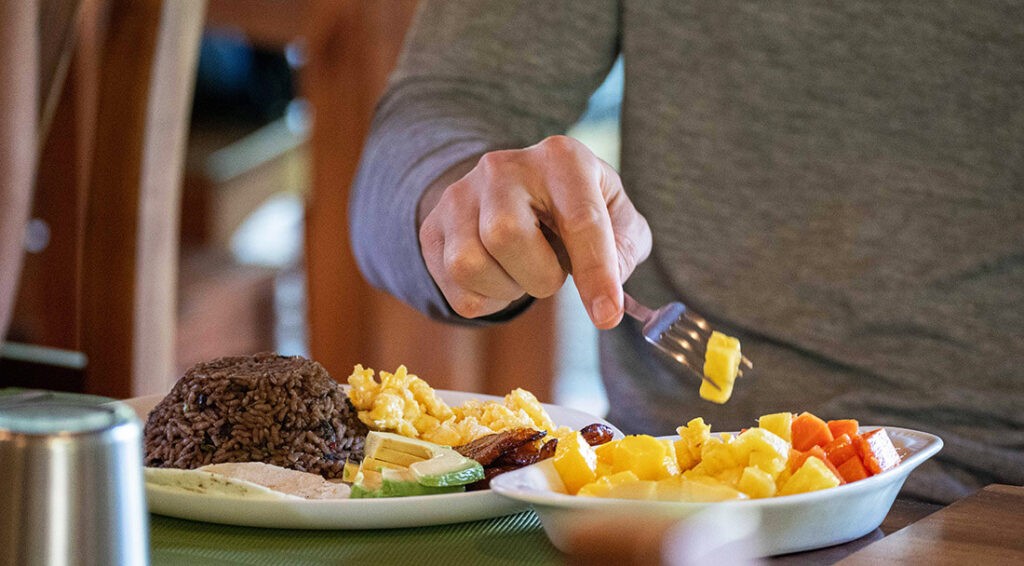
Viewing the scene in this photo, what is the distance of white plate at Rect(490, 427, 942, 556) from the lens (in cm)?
62

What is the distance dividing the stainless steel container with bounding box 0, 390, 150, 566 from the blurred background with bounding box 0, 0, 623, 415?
2.01 ft

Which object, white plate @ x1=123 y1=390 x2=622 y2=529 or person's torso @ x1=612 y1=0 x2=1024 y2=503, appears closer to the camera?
white plate @ x1=123 y1=390 x2=622 y2=529

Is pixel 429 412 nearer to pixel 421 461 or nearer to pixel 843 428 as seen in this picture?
pixel 421 461

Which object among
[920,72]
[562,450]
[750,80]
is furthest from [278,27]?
[562,450]

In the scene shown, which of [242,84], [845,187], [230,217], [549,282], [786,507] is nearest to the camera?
[786,507]

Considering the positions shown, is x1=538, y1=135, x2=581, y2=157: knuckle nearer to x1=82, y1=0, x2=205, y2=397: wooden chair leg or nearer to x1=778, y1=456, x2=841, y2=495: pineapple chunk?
x1=778, y1=456, x2=841, y2=495: pineapple chunk

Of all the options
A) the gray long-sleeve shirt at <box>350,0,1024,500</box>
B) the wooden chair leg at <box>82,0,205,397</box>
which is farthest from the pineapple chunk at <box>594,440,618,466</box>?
the wooden chair leg at <box>82,0,205,397</box>

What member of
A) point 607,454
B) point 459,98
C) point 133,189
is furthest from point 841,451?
point 133,189

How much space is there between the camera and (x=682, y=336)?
0.82 meters

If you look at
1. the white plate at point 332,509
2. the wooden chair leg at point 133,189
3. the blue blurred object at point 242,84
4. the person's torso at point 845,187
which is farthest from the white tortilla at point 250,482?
the blue blurred object at point 242,84

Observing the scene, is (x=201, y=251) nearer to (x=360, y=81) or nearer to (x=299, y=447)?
(x=360, y=81)

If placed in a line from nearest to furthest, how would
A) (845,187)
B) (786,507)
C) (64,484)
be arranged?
(64,484) → (786,507) → (845,187)

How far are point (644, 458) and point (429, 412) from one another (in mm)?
298

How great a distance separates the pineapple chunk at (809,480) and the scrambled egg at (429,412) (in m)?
0.23
